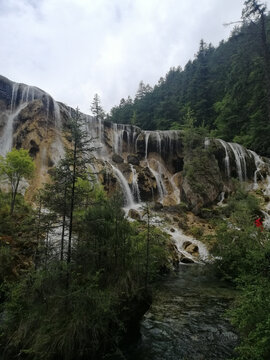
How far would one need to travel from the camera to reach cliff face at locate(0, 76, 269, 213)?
29.5 m

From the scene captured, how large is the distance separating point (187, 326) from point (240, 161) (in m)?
32.2

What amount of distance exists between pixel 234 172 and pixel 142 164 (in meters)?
13.8

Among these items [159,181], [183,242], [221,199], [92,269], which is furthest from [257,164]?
[92,269]

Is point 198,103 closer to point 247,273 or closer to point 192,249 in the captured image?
point 192,249

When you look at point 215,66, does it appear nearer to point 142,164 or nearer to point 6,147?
point 142,164

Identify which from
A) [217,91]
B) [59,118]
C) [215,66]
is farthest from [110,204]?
[215,66]

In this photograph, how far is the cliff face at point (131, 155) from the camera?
Result: 29.5 m

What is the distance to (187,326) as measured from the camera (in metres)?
8.64

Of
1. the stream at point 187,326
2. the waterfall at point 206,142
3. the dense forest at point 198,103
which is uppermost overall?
the dense forest at point 198,103

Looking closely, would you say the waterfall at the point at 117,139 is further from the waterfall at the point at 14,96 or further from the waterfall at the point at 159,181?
the waterfall at the point at 14,96

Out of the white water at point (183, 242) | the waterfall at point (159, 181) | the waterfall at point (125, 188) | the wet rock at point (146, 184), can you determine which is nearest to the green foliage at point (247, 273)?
the white water at point (183, 242)

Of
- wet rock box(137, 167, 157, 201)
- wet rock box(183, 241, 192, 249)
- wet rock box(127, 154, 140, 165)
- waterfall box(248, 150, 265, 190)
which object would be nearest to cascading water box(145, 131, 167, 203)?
wet rock box(137, 167, 157, 201)

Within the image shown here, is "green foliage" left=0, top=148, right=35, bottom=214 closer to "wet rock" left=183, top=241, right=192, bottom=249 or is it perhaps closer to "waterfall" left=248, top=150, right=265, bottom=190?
"wet rock" left=183, top=241, right=192, bottom=249

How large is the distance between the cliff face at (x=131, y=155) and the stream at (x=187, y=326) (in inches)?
655
